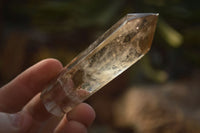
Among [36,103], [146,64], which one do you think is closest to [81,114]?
[36,103]

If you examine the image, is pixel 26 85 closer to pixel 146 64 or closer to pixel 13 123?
pixel 13 123

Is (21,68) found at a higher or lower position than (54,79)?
lower

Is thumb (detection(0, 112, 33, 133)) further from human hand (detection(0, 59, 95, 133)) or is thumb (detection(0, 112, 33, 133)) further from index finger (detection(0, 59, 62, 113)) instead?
index finger (detection(0, 59, 62, 113))

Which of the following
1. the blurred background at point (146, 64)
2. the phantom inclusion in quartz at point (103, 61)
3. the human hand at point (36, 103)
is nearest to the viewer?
the phantom inclusion in quartz at point (103, 61)

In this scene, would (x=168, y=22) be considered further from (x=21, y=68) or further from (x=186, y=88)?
(x=21, y=68)

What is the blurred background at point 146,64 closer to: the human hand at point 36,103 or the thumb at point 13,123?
the human hand at point 36,103

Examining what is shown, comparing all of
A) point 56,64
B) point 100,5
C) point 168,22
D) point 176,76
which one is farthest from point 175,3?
point 56,64

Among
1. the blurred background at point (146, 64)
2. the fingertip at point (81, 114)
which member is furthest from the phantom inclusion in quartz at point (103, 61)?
the blurred background at point (146, 64)
